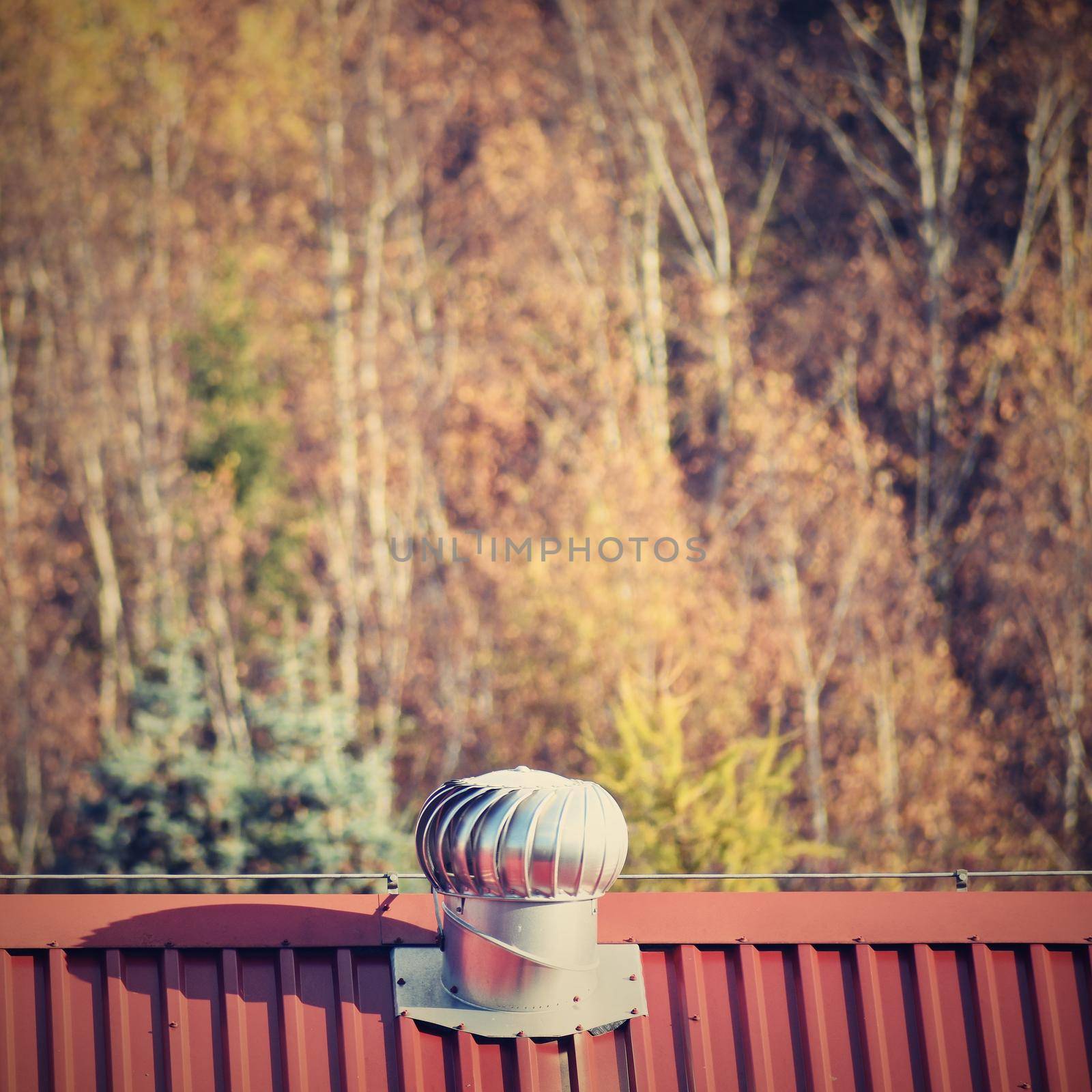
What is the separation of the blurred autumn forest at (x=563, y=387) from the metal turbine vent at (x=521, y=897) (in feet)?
32.7

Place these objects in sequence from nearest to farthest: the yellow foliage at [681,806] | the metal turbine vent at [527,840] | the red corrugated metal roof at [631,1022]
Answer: the metal turbine vent at [527,840] → the red corrugated metal roof at [631,1022] → the yellow foliage at [681,806]

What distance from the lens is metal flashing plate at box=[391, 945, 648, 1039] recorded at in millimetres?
4195

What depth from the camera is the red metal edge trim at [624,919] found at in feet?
14.5

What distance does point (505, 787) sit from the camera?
4.09 meters

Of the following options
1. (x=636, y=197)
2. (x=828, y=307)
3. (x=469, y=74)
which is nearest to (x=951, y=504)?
(x=828, y=307)

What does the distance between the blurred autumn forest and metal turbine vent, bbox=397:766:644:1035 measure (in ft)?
32.7

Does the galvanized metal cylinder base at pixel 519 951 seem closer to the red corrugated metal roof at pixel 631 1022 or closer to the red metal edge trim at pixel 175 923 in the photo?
the red corrugated metal roof at pixel 631 1022

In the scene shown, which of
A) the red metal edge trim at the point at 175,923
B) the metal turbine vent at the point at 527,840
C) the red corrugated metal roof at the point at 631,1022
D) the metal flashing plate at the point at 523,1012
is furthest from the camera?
the red metal edge trim at the point at 175,923

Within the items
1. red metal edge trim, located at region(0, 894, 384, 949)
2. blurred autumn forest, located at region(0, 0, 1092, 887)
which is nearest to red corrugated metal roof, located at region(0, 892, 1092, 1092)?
red metal edge trim, located at region(0, 894, 384, 949)

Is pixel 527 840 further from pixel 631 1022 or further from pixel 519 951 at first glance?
pixel 631 1022

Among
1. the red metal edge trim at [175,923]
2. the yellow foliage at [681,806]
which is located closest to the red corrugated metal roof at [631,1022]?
the red metal edge trim at [175,923]

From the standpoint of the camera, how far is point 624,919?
15.1 feet

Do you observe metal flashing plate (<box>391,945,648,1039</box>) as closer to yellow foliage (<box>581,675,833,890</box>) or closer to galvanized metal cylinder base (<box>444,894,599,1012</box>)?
galvanized metal cylinder base (<box>444,894,599,1012</box>)

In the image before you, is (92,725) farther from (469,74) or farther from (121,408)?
(469,74)
